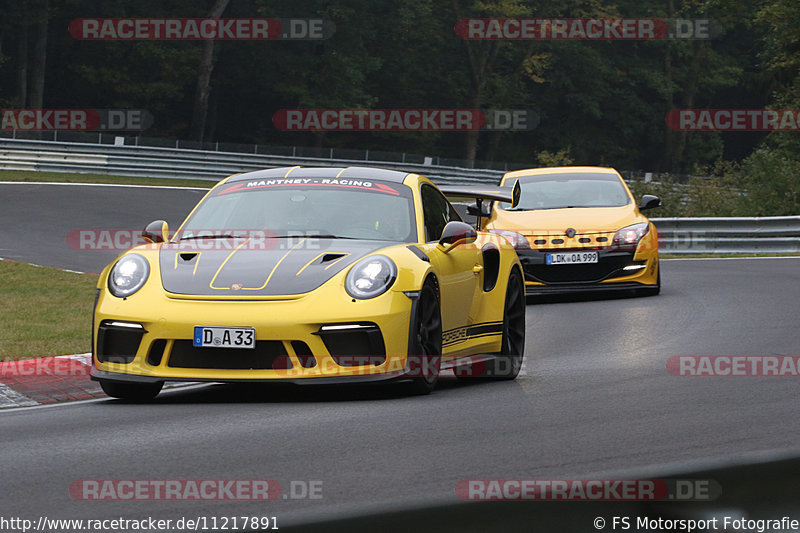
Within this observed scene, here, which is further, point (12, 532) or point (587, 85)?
point (587, 85)

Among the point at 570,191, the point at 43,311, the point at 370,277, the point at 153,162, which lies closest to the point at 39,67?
the point at 153,162

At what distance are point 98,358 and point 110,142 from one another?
117 feet

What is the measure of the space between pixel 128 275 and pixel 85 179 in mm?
31168

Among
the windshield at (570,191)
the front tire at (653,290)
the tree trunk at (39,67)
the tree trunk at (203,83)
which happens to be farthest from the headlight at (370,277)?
the tree trunk at (39,67)

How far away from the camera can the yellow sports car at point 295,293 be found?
A: 7.13 metres

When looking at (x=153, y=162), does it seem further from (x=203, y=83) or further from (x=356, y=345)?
(x=356, y=345)

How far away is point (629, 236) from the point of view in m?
14.7

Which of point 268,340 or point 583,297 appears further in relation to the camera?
point 583,297

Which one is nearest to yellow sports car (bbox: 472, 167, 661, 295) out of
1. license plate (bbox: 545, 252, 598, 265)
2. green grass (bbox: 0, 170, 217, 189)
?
license plate (bbox: 545, 252, 598, 265)

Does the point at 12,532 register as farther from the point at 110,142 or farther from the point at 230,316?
the point at 110,142

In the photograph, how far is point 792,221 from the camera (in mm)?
23062

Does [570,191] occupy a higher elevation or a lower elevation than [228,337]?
higher

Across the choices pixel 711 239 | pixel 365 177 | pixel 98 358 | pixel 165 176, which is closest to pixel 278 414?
pixel 98 358

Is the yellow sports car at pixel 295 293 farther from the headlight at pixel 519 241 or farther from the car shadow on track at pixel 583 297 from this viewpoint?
the car shadow on track at pixel 583 297
